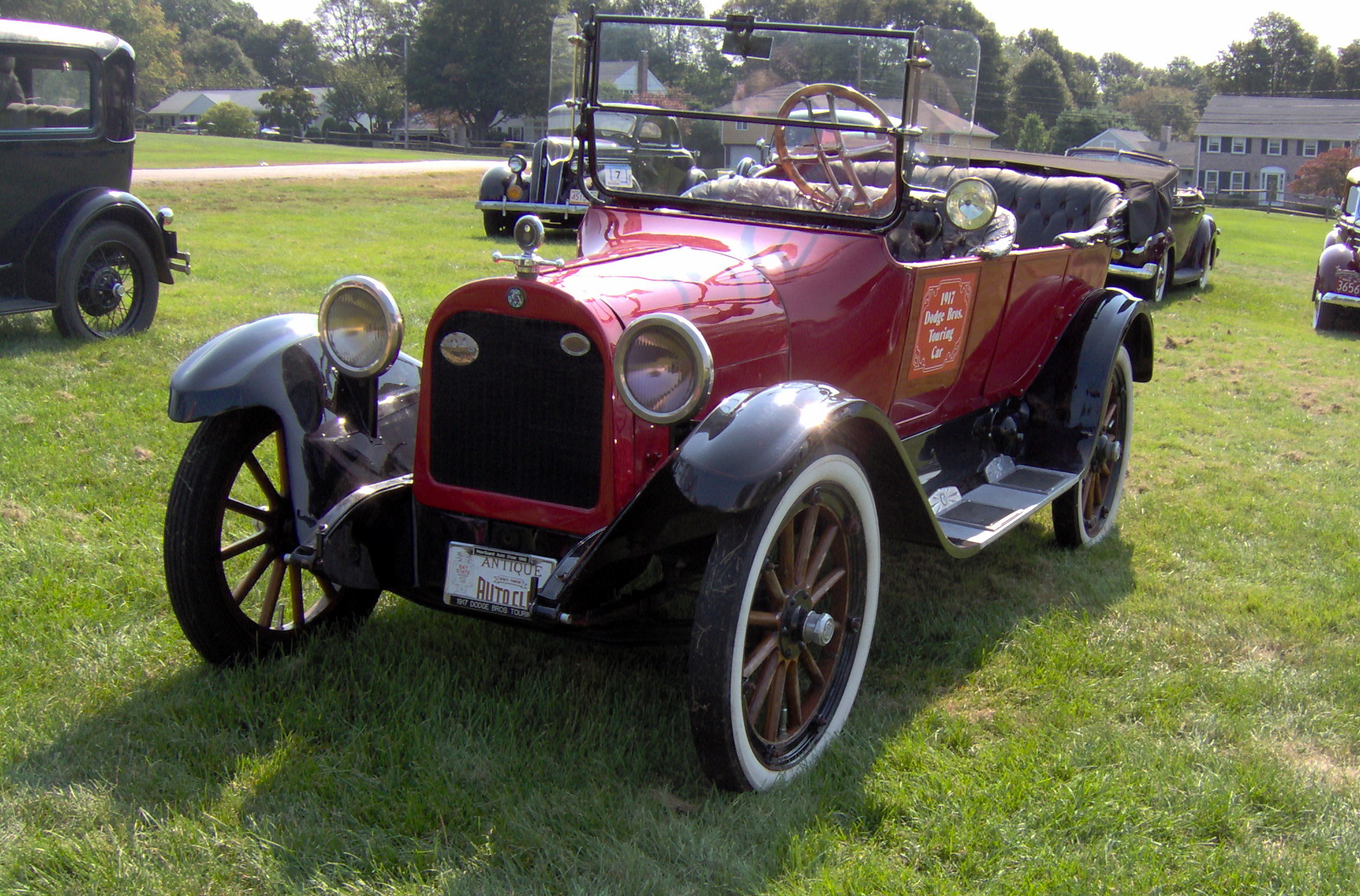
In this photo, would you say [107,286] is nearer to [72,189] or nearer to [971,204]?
[72,189]

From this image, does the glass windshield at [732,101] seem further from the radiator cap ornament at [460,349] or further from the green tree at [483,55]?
the green tree at [483,55]

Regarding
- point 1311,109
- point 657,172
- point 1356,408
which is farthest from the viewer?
point 1311,109

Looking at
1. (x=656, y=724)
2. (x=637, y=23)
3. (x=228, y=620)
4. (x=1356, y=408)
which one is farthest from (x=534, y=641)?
(x=1356, y=408)

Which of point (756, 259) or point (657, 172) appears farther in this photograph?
point (657, 172)

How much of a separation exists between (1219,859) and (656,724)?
136 centimetres

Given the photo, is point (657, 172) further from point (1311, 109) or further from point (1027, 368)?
point (1311, 109)

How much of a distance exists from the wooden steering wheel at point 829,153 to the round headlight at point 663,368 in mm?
1281

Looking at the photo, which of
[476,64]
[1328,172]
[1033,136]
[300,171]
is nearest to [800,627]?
[300,171]

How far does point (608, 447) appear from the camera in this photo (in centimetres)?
266

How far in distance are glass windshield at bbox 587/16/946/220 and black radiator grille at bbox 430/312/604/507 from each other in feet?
3.96

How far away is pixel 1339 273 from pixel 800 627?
1027 centimetres

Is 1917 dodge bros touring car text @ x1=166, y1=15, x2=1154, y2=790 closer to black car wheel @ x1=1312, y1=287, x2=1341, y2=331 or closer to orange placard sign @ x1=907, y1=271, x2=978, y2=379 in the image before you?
orange placard sign @ x1=907, y1=271, x2=978, y2=379

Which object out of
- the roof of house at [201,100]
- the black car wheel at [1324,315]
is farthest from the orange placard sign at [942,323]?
the roof of house at [201,100]

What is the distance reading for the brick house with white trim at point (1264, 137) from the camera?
57.0 m
